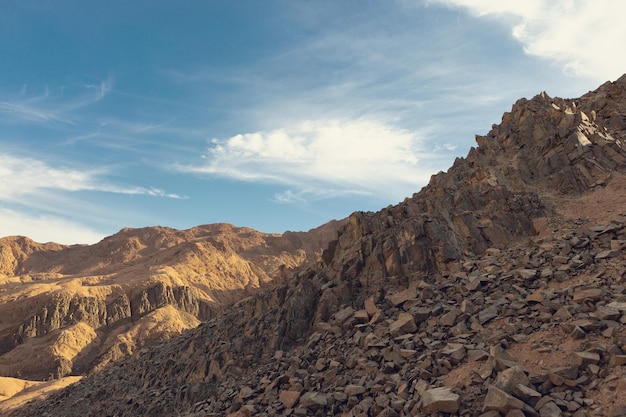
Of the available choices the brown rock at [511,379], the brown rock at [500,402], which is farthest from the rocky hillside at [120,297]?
the brown rock at [500,402]

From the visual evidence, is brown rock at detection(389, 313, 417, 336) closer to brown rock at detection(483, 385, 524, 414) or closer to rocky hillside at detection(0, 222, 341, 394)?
brown rock at detection(483, 385, 524, 414)

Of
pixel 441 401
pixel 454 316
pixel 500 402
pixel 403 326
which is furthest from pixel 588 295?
pixel 441 401

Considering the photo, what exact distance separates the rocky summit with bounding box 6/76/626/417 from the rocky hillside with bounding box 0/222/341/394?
36.2 feet

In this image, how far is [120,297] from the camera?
202 feet

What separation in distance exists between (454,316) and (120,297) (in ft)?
196

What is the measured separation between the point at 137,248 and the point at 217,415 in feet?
326

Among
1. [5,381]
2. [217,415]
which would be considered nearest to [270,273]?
[5,381]

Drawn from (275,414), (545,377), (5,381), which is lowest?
(5,381)

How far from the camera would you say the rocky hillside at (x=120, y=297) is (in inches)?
1969

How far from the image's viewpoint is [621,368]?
8.75 meters

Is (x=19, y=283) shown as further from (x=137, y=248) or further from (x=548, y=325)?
(x=548, y=325)

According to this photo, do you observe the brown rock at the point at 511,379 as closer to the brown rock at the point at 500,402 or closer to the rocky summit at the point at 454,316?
the rocky summit at the point at 454,316

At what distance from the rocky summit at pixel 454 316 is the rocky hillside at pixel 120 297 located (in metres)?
11.0

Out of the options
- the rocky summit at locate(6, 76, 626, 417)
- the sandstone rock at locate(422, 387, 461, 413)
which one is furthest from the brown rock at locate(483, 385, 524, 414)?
the sandstone rock at locate(422, 387, 461, 413)
